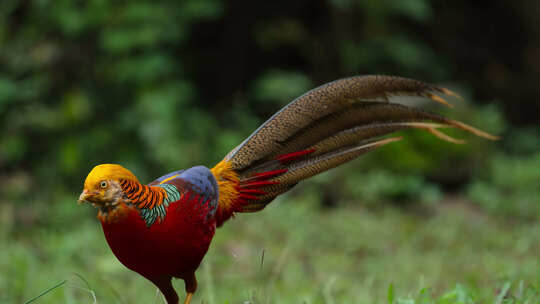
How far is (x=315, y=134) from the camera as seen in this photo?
8.52 ft

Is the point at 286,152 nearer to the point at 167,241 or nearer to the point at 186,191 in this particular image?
the point at 186,191

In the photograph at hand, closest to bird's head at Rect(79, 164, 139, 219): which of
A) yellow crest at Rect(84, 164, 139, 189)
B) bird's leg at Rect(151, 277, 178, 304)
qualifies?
yellow crest at Rect(84, 164, 139, 189)

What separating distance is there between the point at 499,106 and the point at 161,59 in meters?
6.39

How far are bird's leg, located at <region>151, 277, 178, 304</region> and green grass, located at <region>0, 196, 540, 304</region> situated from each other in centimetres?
102

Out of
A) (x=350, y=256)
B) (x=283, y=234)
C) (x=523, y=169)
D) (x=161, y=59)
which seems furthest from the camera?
(x=523, y=169)

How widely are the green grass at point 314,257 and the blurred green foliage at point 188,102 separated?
0.34ft

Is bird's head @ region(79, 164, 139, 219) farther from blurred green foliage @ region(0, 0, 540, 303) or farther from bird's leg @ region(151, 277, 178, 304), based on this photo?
blurred green foliage @ region(0, 0, 540, 303)

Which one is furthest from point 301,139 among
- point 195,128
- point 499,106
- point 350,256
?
point 499,106

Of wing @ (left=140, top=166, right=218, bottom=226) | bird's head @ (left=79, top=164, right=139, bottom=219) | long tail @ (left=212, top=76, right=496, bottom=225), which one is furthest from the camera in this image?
long tail @ (left=212, top=76, right=496, bottom=225)

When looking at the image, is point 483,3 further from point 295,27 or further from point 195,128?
point 195,128

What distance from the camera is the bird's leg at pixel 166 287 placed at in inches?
88.9

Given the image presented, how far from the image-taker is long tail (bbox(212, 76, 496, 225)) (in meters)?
2.53

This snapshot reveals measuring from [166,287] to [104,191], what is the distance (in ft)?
1.81

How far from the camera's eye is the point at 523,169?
8.02 m
